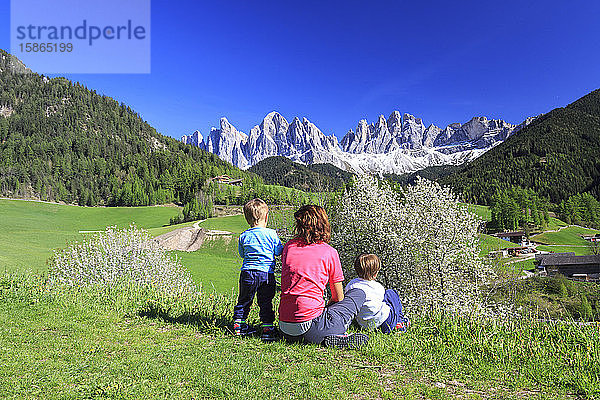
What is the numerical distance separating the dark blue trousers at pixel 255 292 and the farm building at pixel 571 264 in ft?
241

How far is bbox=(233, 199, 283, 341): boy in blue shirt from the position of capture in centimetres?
609

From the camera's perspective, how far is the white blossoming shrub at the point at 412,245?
1524 cm

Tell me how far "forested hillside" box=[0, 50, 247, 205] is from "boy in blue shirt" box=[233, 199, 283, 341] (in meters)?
111

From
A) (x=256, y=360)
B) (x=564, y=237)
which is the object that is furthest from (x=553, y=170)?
(x=256, y=360)

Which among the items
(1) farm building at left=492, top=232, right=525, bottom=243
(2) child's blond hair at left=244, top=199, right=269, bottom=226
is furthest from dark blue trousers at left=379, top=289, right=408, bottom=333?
(1) farm building at left=492, top=232, right=525, bottom=243

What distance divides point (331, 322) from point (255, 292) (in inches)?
59.5

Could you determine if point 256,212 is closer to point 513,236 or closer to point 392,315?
point 392,315

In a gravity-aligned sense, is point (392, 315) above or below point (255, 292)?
below

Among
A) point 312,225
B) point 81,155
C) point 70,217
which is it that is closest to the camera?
point 312,225

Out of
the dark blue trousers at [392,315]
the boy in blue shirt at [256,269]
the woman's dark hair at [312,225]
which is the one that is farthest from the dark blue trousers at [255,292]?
the dark blue trousers at [392,315]

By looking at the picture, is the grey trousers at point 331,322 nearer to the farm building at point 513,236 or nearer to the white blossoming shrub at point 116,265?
the white blossoming shrub at point 116,265

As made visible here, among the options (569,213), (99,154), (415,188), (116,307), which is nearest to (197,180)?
(99,154)

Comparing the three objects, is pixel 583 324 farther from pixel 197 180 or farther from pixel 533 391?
pixel 197 180

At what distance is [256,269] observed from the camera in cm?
608
